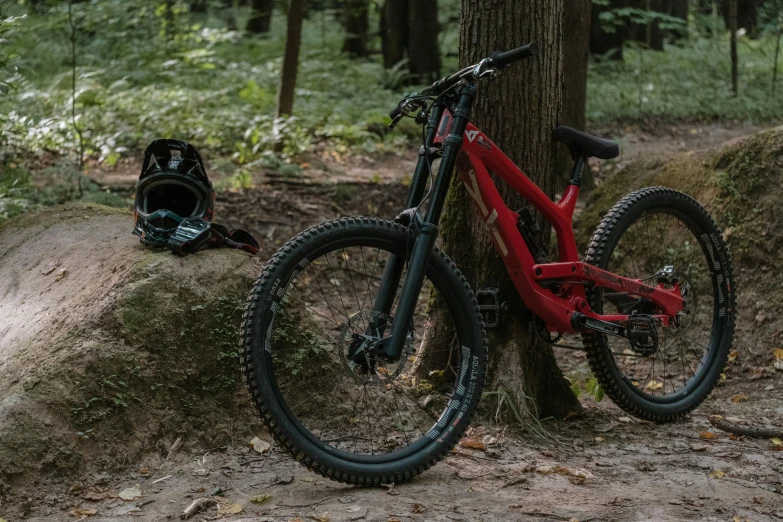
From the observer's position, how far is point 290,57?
33.6 feet

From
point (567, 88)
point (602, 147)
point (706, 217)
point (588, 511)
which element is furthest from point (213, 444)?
point (567, 88)

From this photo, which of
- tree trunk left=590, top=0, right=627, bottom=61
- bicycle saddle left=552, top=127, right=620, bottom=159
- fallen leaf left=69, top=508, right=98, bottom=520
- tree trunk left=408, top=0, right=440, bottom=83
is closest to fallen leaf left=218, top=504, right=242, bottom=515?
fallen leaf left=69, top=508, right=98, bottom=520

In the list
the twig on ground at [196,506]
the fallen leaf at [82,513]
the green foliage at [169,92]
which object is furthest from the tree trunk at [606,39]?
the fallen leaf at [82,513]

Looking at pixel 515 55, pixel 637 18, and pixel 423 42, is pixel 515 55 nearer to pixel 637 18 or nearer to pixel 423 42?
pixel 637 18

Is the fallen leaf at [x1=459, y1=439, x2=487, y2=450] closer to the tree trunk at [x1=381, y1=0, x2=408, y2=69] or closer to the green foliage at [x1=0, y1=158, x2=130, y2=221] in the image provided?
the green foliage at [x1=0, y1=158, x2=130, y2=221]

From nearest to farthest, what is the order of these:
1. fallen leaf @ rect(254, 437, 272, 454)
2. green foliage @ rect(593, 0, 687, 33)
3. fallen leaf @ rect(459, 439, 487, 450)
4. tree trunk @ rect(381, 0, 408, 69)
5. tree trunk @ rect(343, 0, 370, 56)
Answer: fallen leaf @ rect(254, 437, 272, 454), fallen leaf @ rect(459, 439, 487, 450), green foliage @ rect(593, 0, 687, 33), tree trunk @ rect(381, 0, 408, 69), tree trunk @ rect(343, 0, 370, 56)

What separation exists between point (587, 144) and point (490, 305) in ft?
3.24

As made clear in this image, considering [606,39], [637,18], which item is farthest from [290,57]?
[606,39]

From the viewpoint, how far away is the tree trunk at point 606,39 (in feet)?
57.5

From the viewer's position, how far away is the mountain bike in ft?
11.6

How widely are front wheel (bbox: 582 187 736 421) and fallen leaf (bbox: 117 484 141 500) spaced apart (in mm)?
2334

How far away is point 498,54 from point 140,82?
10715 millimetres

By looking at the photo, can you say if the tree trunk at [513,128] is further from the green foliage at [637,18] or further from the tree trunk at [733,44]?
the tree trunk at [733,44]

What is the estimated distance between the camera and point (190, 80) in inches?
524
